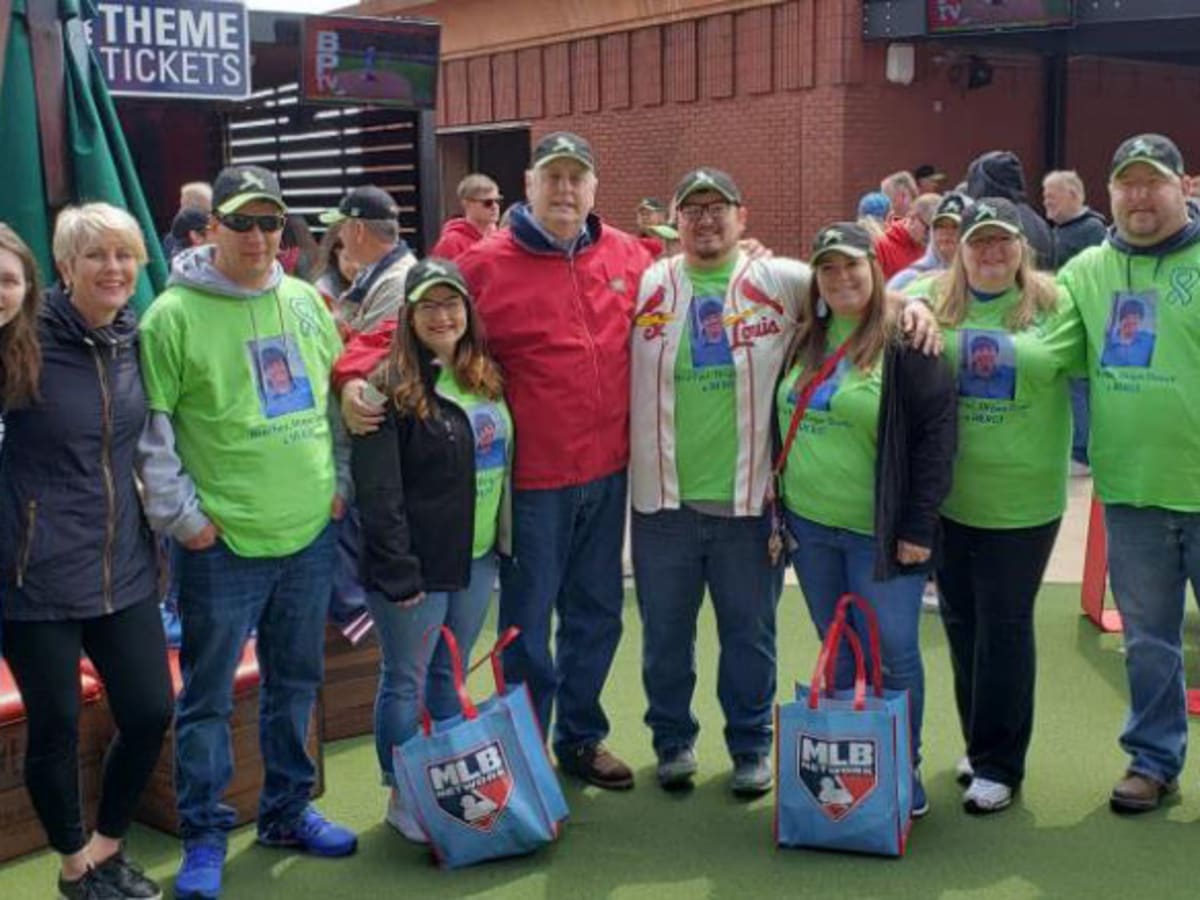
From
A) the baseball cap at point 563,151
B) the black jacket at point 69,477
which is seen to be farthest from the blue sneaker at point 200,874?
the baseball cap at point 563,151

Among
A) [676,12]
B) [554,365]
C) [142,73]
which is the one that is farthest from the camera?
[676,12]

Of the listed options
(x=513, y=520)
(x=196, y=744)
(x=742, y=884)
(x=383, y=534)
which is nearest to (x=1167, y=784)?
(x=742, y=884)

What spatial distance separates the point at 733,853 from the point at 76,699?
171 centimetres

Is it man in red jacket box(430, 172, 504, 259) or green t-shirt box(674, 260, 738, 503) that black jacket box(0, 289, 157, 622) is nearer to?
green t-shirt box(674, 260, 738, 503)

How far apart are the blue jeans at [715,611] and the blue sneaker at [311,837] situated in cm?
98

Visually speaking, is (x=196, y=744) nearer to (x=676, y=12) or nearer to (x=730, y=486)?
(x=730, y=486)

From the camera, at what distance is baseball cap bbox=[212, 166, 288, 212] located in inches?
Result: 130

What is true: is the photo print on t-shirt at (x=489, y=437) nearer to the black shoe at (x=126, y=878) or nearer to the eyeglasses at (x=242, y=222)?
the eyeglasses at (x=242, y=222)

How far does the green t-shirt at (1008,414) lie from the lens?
372 centimetres

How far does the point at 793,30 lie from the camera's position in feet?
44.4

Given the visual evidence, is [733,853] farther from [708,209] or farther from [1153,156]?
[1153,156]

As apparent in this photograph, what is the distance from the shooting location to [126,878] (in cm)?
341

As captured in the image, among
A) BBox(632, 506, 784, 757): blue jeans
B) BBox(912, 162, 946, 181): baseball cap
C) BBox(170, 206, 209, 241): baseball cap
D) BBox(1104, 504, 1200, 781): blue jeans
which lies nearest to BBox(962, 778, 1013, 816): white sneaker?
BBox(1104, 504, 1200, 781): blue jeans

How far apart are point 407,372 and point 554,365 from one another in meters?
0.45
